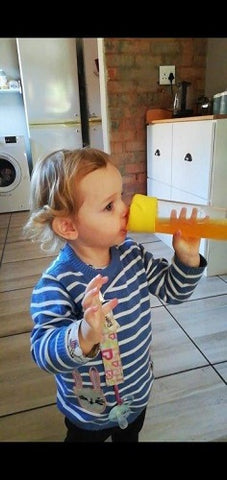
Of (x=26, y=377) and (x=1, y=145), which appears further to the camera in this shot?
(x=1, y=145)

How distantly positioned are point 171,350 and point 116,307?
65cm

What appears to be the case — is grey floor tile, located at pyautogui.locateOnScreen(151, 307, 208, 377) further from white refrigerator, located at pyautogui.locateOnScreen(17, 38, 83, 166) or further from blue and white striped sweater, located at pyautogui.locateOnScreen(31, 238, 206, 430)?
white refrigerator, located at pyautogui.locateOnScreen(17, 38, 83, 166)

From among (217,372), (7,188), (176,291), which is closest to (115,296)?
(176,291)

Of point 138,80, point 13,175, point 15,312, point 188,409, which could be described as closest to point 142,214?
point 188,409

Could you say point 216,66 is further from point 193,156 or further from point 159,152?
point 193,156

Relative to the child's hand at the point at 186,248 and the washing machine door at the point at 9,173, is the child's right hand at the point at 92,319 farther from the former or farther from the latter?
the washing machine door at the point at 9,173

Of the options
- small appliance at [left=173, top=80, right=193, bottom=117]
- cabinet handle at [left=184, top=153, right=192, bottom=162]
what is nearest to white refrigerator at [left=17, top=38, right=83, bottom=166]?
small appliance at [left=173, top=80, right=193, bottom=117]

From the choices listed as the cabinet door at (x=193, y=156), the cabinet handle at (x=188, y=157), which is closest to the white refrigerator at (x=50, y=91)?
the cabinet door at (x=193, y=156)

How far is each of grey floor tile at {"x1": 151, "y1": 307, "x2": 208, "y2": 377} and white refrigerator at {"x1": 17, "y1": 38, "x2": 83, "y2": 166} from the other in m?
2.23

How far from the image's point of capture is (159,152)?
1947mm

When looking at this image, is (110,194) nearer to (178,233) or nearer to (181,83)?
(178,233)
